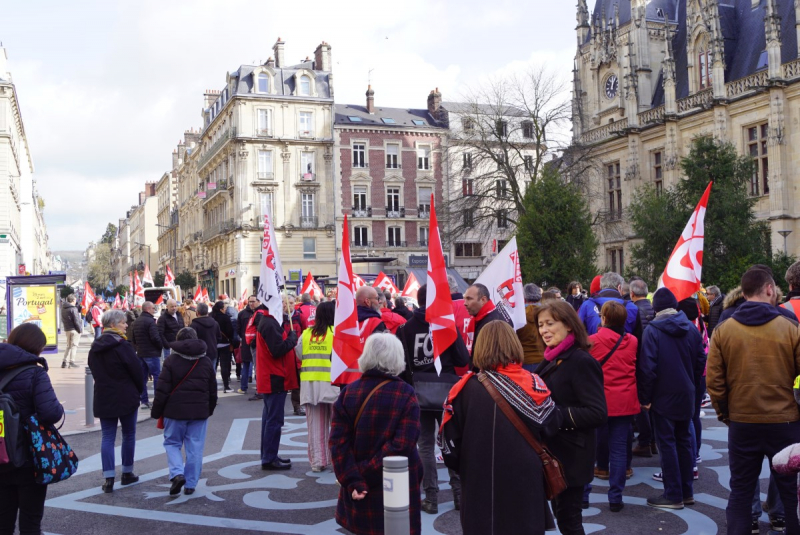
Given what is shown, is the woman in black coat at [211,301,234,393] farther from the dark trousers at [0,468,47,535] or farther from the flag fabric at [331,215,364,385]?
the dark trousers at [0,468,47,535]

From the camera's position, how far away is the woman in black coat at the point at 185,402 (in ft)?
24.9

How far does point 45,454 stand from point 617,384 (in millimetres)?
4732

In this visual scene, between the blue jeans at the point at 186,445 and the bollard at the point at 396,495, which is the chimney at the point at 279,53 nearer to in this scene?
the blue jeans at the point at 186,445

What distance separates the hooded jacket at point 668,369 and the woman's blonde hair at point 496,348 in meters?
2.97

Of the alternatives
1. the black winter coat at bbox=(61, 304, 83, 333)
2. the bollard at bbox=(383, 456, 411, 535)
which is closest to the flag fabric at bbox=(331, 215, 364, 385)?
the bollard at bbox=(383, 456, 411, 535)

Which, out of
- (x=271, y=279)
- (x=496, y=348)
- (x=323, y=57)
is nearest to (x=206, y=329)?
(x=271, y=279)

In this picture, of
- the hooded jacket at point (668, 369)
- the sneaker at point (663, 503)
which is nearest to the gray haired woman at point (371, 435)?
the hooded jacket at point (668, 369)

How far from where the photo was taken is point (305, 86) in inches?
2188

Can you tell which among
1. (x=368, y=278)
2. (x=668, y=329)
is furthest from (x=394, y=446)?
(x=368, y=278)

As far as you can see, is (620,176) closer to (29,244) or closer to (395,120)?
(395,120)

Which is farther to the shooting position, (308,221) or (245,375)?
(308,221)

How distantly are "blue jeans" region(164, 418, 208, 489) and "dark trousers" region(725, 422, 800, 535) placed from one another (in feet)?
16.4

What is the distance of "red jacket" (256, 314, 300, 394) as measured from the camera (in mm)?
8664

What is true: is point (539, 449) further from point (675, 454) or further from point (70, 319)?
point (70, 319)
